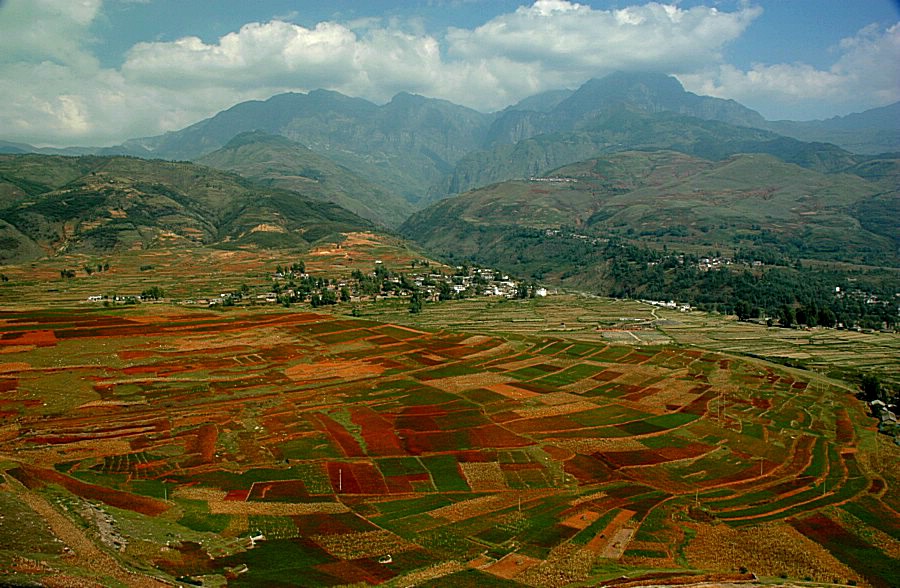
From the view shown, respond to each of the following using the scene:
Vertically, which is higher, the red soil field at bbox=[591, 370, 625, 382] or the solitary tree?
the red soil field at bbox=[591, 370, 625, 382]

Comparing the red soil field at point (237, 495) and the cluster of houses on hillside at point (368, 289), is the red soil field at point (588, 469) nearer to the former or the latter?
the red soil field at point (237, 495)

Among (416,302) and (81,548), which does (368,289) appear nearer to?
(416,302)

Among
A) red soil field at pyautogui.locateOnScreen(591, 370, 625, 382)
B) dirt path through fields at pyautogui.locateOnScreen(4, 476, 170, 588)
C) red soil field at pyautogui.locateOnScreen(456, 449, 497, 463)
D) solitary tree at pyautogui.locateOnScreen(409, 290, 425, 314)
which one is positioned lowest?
solitary tree at pyautogui.locateOnScreen(409, 290, 425, 314)

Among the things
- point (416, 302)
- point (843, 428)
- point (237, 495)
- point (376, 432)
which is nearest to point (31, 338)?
point (376, 432)

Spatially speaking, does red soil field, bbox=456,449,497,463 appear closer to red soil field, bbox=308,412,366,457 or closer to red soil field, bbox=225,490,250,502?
red soil field, bbox=308,412,366,457

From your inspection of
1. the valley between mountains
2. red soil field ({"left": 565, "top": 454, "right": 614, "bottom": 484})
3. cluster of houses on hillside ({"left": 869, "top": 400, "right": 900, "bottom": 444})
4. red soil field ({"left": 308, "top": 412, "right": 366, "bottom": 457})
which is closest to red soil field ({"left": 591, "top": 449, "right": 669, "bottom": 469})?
the valley between mountains

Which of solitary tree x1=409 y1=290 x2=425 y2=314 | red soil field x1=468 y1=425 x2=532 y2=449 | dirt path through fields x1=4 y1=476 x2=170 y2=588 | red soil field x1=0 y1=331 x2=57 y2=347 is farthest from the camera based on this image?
solitary tree x1=409 y1=290 x2=425 y2=314

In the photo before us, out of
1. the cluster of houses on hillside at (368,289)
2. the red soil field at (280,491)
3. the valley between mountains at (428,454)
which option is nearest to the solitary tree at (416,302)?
the cluster of houses on hillside at (368,289)

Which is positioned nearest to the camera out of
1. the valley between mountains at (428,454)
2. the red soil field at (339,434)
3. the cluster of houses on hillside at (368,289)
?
the valley between mountains at (428,454)

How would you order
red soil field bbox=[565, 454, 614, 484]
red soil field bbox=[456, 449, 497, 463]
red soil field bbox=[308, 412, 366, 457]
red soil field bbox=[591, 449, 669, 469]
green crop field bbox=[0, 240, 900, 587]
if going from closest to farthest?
green crop field bbox=[0, 240, 900, 587]
red soil field bbox=[565, 454, 614, 484]
red soil field bbox=[456, 449, 497, 463]
red soil field bbox=[308, 412, 366, 457]
red soil field bbox=[591, 449, 669, 469]
